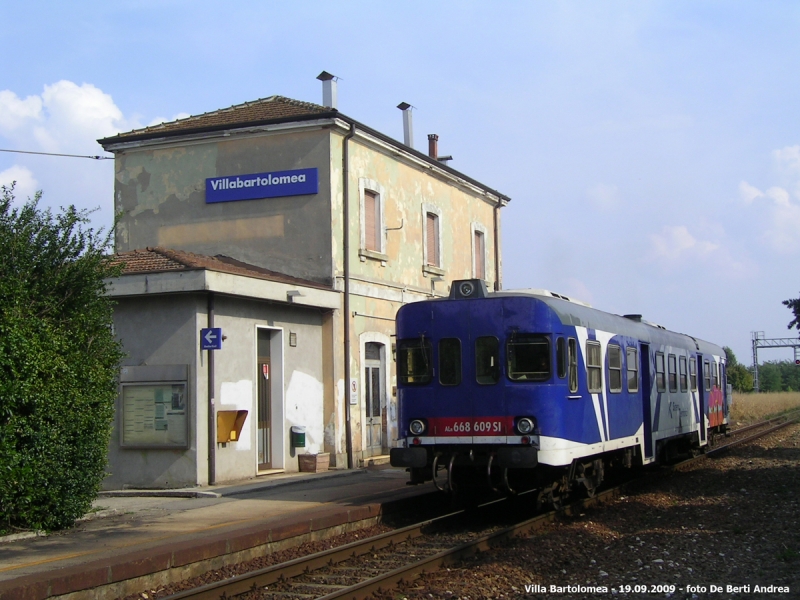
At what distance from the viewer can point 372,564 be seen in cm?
957

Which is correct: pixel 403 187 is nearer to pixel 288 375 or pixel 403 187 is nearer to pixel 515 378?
pixel 288 375

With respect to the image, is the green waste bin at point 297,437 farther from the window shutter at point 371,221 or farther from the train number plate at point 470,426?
the train number plate at point 470,426

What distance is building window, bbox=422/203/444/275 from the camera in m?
22.5

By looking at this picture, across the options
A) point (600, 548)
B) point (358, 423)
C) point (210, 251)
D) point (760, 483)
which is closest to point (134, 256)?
point (210, 251)

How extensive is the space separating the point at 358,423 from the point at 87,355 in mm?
8765

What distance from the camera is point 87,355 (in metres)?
11.2

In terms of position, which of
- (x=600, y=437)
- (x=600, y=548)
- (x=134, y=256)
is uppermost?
(x=134, y=256)

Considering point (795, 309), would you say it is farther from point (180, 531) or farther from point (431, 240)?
point (180, 531)

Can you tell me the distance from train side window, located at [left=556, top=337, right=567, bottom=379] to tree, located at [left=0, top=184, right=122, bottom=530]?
5580 mm

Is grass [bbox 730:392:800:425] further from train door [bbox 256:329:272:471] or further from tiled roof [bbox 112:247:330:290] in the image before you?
train door [bbox 256:329:272:471]

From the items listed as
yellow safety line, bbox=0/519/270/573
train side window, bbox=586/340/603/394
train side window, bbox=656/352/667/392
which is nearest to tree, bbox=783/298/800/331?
train side window, bbox=656/352/667/392

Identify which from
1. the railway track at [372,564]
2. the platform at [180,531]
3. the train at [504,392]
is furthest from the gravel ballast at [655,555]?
the platform at [180,531]

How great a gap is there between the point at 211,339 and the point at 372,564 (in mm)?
6846

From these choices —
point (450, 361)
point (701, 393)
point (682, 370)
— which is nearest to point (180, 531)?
point (450, 361)
